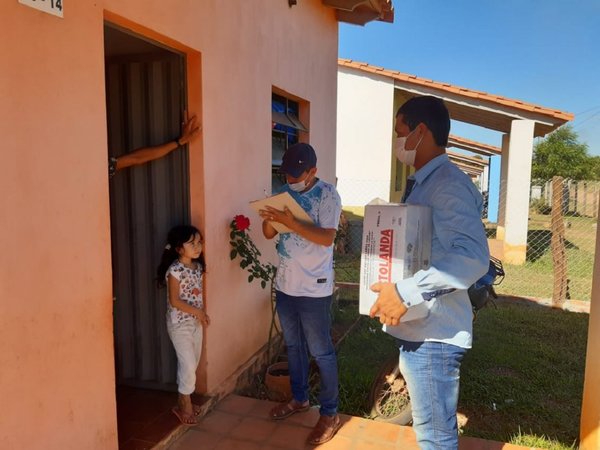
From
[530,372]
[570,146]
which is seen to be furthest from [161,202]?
[570,146]

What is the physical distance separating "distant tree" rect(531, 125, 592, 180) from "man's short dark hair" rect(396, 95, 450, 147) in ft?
101

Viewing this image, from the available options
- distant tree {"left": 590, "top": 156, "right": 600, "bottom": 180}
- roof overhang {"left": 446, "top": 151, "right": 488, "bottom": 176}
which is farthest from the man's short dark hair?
distant tree {"left": 590, "top": 156, "right": 600, "bottom": 180}

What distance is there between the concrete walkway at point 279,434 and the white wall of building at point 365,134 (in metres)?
9.32

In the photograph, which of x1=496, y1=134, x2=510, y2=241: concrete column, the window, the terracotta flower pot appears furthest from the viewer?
x1=496, y1=134, x2=510, y2=241: concrete column

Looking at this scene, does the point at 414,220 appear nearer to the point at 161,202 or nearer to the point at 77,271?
the point at 77,271

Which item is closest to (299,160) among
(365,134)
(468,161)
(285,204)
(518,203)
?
(285,204)

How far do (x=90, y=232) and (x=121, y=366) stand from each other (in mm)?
1718

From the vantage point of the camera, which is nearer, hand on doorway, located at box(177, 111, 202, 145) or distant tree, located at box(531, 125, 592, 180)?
hand on doorway, located at box(177, 111, 202, 145)

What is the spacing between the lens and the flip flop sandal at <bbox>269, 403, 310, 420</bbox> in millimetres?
3092

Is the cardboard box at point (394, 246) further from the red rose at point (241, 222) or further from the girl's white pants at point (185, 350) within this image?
the red rose at point (241, 222)

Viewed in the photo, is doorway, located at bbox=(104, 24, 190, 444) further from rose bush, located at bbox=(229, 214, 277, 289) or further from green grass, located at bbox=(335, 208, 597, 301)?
green grass, located at bbox=(335, 208, 597, 301)

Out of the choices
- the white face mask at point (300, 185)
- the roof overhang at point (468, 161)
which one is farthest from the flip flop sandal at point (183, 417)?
the roof overhang at point (468, 161)

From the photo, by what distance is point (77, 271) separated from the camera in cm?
203

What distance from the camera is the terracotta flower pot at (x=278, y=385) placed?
11.8 feet
